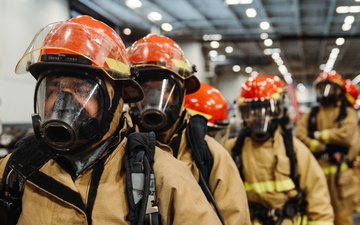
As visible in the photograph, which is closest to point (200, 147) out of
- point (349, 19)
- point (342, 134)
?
point (342, 134)

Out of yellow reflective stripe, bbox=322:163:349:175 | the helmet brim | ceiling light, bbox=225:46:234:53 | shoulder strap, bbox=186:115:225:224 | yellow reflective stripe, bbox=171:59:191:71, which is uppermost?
ceiling light, bbox=225:46:234:53

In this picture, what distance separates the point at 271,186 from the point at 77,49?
2160 millimetres

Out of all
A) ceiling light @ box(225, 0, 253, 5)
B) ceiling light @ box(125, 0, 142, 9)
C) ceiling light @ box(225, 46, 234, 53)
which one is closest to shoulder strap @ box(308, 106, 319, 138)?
ceiling light @ box(225, 0, 253, 5)

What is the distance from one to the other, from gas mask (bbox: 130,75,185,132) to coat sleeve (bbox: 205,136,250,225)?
32cm

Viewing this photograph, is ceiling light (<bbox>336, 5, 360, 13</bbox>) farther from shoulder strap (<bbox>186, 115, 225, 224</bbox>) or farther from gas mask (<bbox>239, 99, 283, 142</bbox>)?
shoulder strap (<bbox>186, 115, 225, 224</bbox>)

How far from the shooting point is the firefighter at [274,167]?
330 cm

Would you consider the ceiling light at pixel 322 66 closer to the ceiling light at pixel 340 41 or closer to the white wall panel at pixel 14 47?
the ceiling light at pixel 340 41

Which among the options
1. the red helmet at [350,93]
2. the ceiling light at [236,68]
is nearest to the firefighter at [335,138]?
the red helmet at [350,93]

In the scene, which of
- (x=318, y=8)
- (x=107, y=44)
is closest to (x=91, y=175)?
(x=107, y=44)

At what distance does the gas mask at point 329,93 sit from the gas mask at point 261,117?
2387 mm

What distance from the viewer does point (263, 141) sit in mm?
3551

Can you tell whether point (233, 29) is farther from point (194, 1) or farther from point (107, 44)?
point (107, 44)

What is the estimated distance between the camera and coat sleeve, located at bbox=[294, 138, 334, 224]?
3.21 m

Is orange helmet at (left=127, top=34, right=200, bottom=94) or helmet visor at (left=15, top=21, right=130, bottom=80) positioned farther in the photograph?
orange helmet at (left=127, top=34, right=200, bottom=94)
